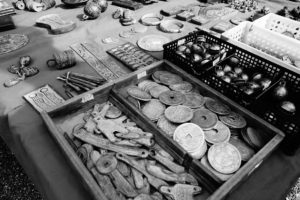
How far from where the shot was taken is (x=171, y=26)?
8.15ft

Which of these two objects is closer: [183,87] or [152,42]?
[183,87]

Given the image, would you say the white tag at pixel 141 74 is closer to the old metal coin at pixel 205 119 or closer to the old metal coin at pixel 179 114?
the old metal coin at pixel 179 114

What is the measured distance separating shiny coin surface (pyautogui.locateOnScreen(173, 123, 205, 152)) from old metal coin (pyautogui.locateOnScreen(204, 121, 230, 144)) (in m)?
0.05

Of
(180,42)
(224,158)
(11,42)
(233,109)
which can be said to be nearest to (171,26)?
(180,42)

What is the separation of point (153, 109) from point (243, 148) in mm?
573

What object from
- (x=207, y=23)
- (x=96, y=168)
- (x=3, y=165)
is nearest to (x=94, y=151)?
(x=96, y=168)

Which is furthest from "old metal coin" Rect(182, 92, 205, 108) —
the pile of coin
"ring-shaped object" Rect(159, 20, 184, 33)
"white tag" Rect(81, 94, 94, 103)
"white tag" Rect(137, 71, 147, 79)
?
"ring-shaped object" Rect(159, 20, 184, 33)

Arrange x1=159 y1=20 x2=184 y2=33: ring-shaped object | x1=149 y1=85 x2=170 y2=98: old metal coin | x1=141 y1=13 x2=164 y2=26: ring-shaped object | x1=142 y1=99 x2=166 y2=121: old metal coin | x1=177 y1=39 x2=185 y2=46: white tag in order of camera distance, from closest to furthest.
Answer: x1=142 y1=99 x2=166 y2=121: old metal coin
x1=149 y1=85 x2=170 y2=98: old metal coin
x1=177 y1=39 x2=185 y2=46: white tag
x1=159 y1=20 x2=184 y2=33: ring-shaped object
x1=141 y1=13 x2=164 y2=26: ring-shaped object

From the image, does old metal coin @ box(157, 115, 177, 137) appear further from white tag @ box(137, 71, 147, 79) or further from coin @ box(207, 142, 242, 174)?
white tag @ box(137, 71, 147, 79)

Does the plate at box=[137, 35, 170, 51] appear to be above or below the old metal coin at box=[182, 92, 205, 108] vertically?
above

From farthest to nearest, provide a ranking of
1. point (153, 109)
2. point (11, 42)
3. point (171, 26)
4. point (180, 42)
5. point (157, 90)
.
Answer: point (171, 26), point (11, 42), point (180, 42), point (157, 90), point (153, 109)

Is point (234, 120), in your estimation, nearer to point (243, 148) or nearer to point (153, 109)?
point (243, 148)

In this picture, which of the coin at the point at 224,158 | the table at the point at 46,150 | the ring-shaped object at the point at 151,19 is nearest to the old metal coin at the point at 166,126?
the coin at the point at 224,158

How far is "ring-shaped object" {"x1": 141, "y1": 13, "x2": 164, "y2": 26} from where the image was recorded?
2.53 m
